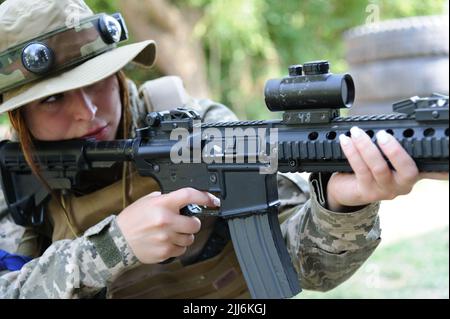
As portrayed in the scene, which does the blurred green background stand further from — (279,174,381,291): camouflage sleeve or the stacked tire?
(279,174,381,291): camouflage sleeve

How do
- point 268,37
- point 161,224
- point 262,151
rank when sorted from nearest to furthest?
point 262,151 → point 161,224 → point 268,37

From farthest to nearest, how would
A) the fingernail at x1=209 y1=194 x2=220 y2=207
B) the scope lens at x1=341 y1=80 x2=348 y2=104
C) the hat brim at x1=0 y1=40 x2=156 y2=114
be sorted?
the hat brim at x1=0 y1=40 x2=156 y2=114 < the fingernail at x1=209 y1=194 x2=220 y2=207 < the scope lens at x1=341 y1=80 x2=348 y2=104

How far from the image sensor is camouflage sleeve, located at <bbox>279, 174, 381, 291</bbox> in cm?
194

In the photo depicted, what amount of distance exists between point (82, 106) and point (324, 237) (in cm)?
90

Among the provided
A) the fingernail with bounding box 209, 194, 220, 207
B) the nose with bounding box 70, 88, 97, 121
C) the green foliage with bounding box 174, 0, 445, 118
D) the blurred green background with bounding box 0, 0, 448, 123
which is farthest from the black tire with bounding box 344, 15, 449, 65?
the fingernail with bounding box 209, 194, 220, 207

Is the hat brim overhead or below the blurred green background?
overhead

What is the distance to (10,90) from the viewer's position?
2.32 m

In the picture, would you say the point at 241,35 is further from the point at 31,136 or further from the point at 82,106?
the point at 82,106

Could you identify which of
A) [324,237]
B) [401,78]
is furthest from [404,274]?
[401,78]

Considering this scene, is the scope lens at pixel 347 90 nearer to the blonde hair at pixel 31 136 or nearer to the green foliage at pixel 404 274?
the blonde hair at pixel 31 136

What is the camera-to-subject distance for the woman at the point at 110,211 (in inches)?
79.7

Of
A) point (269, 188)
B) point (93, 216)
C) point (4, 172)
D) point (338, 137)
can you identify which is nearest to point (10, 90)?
point (4, 172)

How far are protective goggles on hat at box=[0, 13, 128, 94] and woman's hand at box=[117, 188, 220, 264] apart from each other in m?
0.56

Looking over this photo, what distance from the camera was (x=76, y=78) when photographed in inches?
87.1
